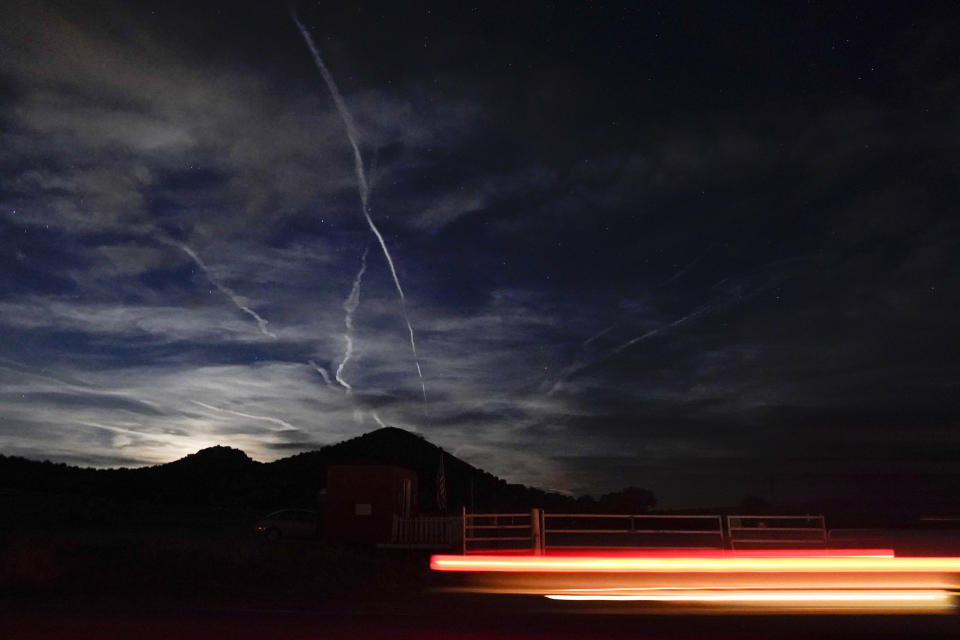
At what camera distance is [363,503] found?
102ft

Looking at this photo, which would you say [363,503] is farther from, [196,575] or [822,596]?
[822,596]

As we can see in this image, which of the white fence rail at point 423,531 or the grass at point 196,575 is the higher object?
the white fence rail at point 423,531

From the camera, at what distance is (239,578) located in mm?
19750

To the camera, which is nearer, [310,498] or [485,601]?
[485,601]

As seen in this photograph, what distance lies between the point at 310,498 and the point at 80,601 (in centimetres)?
7838

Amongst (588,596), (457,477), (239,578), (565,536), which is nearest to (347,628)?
(588,596)

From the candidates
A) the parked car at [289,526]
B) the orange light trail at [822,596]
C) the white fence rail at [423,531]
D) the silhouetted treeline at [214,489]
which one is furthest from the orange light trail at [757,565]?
the silhouetted treeline at [214,489]

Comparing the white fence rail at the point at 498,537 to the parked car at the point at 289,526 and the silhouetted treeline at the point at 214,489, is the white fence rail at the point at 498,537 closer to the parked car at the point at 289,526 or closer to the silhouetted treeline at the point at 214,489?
the parked car at the point at 289,526

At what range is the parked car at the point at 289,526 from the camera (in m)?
35.6

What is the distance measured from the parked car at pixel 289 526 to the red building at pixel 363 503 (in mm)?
4875

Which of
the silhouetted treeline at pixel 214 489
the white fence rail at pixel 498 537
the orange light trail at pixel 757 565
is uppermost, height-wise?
the silhouetted treeline at pixel 214 489

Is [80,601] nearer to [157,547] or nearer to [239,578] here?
[239,578]

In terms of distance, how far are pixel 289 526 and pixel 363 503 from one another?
6.45 metres

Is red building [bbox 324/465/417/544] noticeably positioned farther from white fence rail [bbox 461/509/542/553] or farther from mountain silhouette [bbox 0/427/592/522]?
mountain silhouette [bbox 0/427/592/522]
